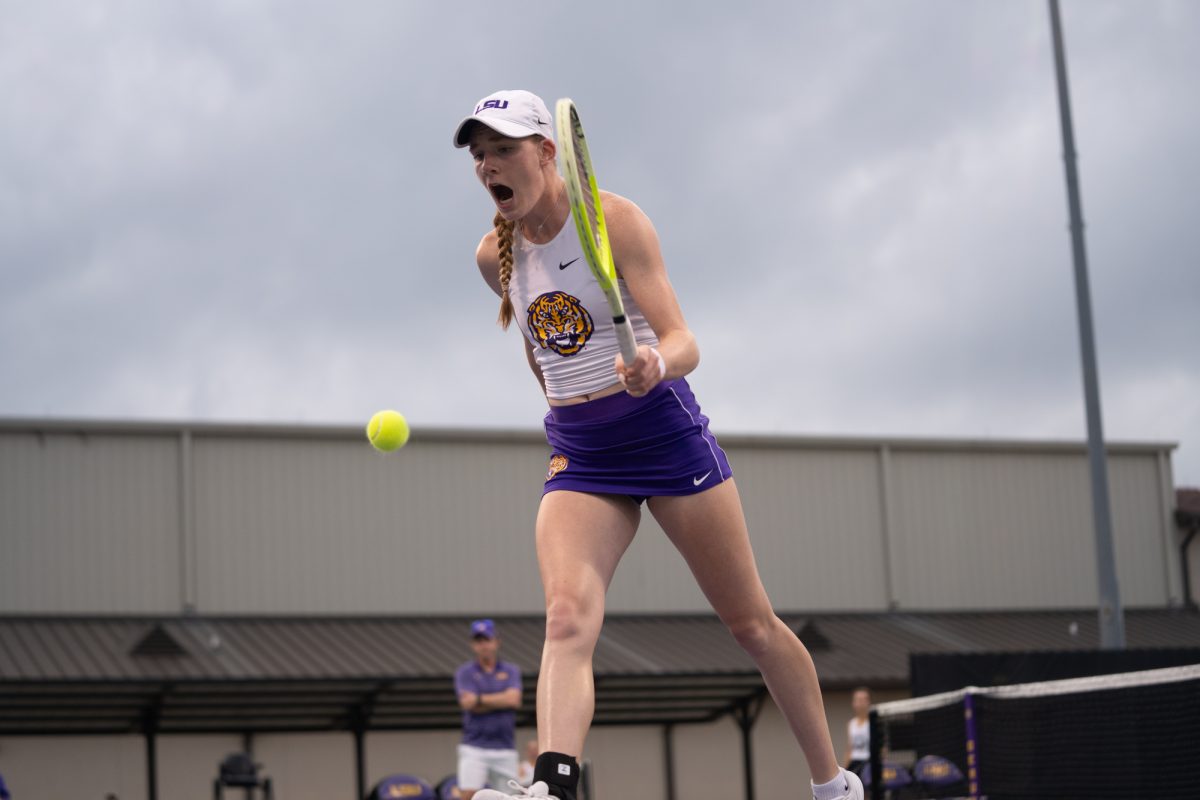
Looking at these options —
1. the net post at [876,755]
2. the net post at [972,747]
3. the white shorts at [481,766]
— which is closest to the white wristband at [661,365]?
the net post at [876,755]

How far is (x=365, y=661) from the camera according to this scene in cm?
2631

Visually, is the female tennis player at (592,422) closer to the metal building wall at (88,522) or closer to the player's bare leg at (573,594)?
the player's bare leg at (573,594)

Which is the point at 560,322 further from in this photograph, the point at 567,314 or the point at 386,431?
the point at 386,431

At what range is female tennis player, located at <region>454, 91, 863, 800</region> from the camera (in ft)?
17.4

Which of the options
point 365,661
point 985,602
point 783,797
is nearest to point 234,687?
point 365,661

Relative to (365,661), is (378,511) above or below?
above

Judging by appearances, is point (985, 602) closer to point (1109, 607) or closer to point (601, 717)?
point (601, 717)

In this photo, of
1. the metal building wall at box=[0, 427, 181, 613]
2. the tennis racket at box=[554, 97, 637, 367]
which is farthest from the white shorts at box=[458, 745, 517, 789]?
the metal building wall at box=[0, 427, 181, 613]

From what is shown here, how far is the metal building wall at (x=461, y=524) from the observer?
28.1 m

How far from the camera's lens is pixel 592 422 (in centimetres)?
554

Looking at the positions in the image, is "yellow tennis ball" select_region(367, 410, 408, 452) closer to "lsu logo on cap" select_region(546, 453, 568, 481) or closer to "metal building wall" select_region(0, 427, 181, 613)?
"lsu logo on cap" select_region(546, 453, 568, 481)

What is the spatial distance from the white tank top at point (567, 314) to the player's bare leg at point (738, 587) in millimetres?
508

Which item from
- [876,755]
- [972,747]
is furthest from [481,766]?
[972,747]

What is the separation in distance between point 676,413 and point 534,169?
96cm
